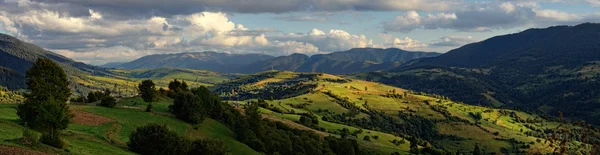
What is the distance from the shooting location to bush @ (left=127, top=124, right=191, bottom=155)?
58938 millimetres

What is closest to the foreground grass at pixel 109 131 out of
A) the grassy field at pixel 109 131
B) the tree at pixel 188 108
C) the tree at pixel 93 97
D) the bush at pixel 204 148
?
the grassy field at pixel 109 131

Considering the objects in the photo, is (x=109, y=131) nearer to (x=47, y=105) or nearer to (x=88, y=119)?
(x=88, y=119)

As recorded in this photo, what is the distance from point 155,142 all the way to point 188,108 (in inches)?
1579

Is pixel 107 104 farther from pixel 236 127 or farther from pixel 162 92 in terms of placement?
pixel 162 92

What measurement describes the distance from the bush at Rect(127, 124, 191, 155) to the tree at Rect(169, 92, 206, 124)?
3894 cm

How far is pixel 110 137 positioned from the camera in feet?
210

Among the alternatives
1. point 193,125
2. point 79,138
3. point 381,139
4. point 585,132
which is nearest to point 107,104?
point 193,125

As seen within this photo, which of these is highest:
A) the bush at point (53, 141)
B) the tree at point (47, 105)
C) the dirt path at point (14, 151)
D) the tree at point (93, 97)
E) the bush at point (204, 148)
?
the tree at point (47, 105)

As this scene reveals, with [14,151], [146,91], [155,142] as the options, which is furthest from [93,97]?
[14,151]

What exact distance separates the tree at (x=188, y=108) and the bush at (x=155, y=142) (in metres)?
38.9

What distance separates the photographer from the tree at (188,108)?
99125 mm

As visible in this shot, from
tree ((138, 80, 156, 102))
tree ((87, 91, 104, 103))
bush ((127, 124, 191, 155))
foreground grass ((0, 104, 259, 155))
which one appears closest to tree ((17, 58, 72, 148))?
foreground grass ((0, 104, 259, 155))

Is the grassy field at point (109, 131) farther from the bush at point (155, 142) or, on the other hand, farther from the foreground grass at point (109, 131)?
the bush at point (155, 142)

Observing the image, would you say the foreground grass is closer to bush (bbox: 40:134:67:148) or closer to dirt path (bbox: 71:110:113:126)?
bush (bbox: 40:134:67:148)
